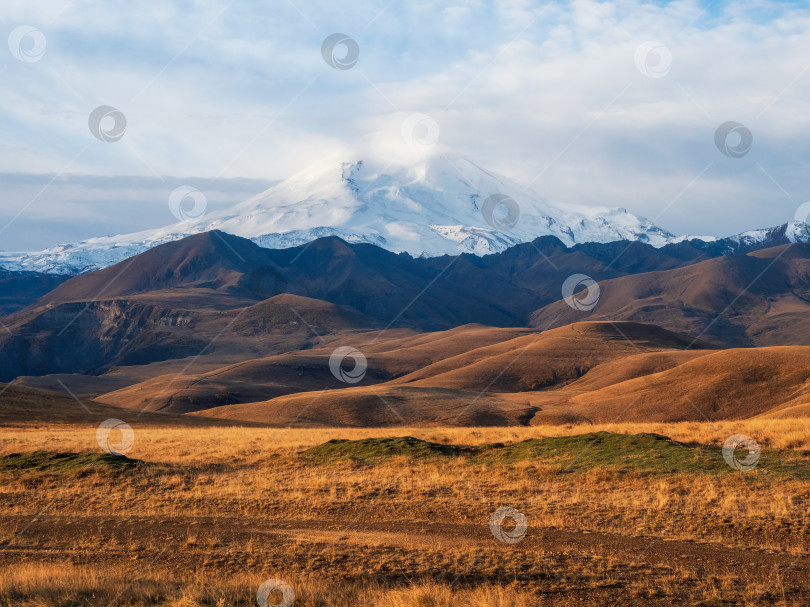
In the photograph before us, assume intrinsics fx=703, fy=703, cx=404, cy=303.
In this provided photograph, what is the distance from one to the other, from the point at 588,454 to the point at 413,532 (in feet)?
34.2

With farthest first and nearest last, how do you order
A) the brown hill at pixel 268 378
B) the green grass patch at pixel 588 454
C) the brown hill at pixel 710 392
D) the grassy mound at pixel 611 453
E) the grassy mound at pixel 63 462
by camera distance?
the brown hill at pixel 268 378 → the brown hill at pixel 710 392 → the grassy mound at pixel 63 462 → the grassy mound at pixel 611 453 → the green grass patch at pixel 588 454

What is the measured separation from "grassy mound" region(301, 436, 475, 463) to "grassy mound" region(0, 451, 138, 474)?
23.7 feet

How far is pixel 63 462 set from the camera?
2688cm

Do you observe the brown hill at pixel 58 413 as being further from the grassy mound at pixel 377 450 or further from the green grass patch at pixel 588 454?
the green grass patch at pixel 588 454

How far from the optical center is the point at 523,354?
432ft

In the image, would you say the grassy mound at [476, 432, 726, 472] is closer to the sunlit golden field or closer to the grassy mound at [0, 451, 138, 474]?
the sunlit golden field

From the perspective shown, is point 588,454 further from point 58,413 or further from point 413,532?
point 58,413

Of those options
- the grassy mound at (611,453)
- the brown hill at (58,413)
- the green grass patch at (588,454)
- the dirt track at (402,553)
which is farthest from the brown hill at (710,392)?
the dirt track at (402,553)

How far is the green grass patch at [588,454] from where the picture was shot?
A: 71.6ft

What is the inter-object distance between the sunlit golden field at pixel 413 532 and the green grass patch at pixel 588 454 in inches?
7.7

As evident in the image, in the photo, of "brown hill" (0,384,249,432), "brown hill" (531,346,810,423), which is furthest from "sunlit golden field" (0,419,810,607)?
"brown hill" (531,346,810,423)

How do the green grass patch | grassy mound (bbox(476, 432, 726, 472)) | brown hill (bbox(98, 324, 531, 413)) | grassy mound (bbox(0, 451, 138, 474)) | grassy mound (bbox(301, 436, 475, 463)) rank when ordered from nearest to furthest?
the green grass patch, grassy mound (bbox(476, 432, 726, 472)), grassy mound (bbox(0, 451, 138, 474)), grassy mound (bbox(301, 436, 475, 463)), brown hill (bbox(98, 324, 531, 413))

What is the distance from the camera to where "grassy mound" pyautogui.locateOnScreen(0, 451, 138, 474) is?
25344 mm

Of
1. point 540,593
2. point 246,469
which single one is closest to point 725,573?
point 540,593
